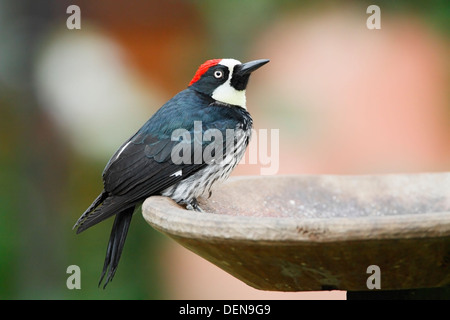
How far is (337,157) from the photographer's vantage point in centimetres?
433

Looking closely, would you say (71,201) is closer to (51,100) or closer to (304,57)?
(51,100)

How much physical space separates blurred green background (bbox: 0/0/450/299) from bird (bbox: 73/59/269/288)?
56.7 inches

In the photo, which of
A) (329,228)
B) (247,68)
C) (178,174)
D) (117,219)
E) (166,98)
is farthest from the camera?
(166,98)

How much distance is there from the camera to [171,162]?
240 centimetres

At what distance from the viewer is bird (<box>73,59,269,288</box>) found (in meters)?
2.36

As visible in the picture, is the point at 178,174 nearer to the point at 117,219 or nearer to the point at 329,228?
the point at 117,219

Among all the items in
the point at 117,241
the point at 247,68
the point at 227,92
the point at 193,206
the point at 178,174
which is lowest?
the point at 117,241

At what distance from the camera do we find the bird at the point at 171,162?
93.0 inches

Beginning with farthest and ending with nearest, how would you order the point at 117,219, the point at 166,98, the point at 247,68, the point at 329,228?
1. the point at 166,98
2. the point at 247,68
3. the point at 117,219
4. the point at 329,228

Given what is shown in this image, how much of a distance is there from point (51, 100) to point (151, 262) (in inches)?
48.9

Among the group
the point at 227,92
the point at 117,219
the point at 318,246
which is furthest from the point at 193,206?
the point at 318,246

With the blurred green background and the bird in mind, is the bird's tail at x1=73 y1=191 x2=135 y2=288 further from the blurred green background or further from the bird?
the blurred green background

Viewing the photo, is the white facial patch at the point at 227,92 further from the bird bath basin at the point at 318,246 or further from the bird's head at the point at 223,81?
the bird bath basin at the point at 318,246

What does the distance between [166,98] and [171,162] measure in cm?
190
